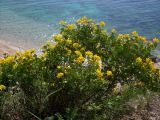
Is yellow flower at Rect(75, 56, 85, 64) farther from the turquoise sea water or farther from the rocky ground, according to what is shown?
the turquoise sea water

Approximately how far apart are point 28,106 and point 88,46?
1438mm

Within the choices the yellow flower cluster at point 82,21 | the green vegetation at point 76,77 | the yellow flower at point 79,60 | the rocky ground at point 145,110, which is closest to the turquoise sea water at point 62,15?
the yellow flower cluster at point 82,21

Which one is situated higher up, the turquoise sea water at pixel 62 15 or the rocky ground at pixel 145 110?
the rocky ground at pixel 145 110

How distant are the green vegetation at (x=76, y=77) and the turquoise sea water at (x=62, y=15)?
279 inches

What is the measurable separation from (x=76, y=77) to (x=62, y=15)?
39.9ft

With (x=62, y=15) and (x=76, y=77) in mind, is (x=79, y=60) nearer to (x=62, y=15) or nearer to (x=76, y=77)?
(x=76, y=77)

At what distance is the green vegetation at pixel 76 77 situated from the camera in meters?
5.10

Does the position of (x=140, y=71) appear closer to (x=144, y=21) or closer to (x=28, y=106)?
(x=28, y=106)

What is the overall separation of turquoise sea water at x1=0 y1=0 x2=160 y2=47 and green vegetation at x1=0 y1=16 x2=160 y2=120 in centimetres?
709

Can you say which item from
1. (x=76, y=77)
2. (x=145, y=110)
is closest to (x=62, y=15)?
(x=145, y=110)

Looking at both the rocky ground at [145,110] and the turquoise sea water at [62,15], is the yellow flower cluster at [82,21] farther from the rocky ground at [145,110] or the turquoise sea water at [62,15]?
the turquoise sea water at [62,15]

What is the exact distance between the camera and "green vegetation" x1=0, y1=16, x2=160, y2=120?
510 cm

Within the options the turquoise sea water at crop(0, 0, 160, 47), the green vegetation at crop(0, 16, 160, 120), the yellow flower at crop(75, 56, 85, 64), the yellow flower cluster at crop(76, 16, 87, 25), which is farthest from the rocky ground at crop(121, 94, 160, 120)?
the turquoise sea water at crop(0, 0, 160, 47)

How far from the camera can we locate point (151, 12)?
16.9 m
